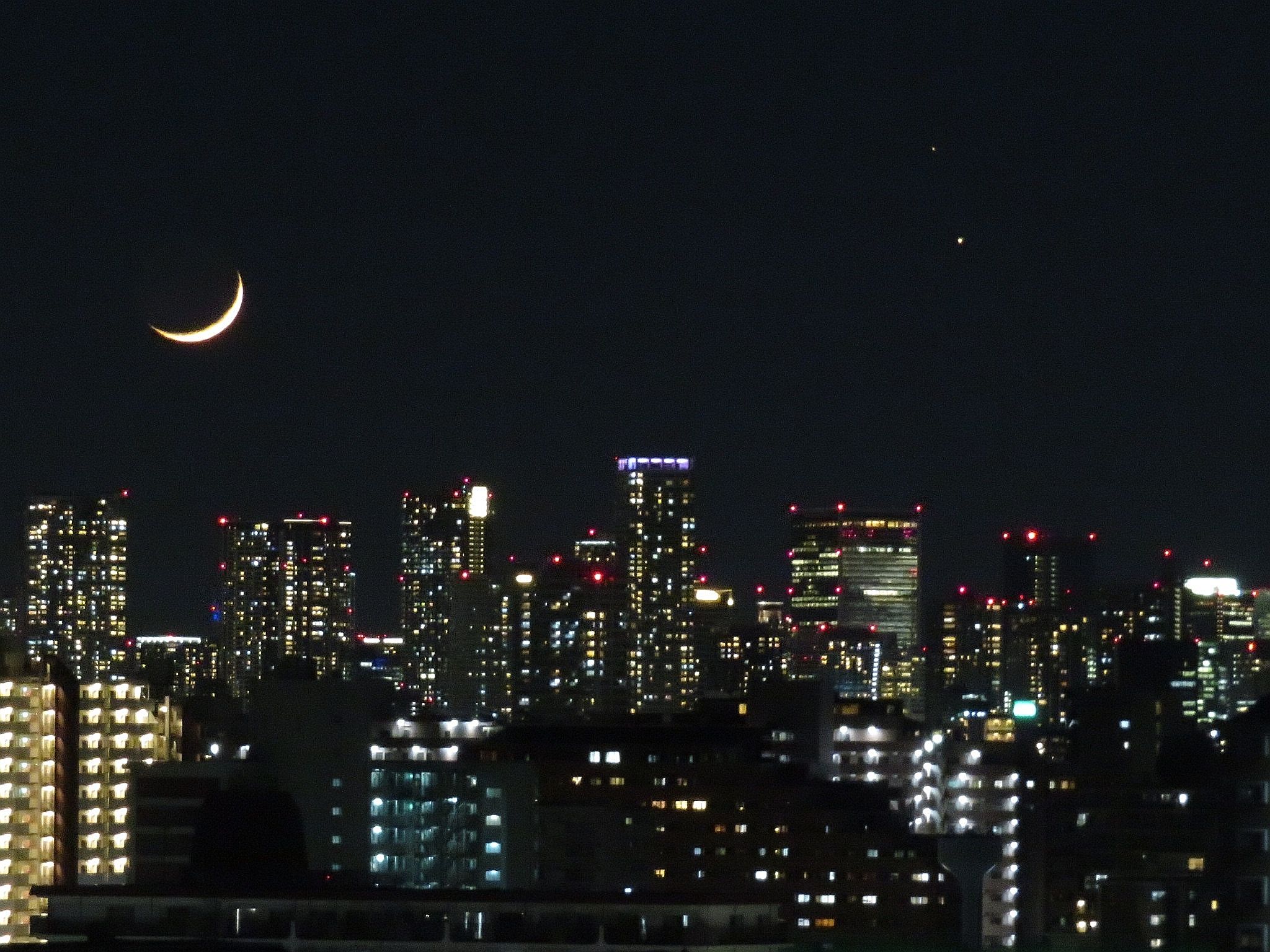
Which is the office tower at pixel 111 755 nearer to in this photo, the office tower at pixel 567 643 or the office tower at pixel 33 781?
the office tower at pixel 33 781

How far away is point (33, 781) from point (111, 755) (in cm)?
722

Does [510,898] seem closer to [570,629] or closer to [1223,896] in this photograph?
[1223,896]

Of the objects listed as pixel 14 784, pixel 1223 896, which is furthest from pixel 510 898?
pixel 14 784

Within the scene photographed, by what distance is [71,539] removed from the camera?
6639 inches

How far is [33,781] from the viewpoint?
176 ft

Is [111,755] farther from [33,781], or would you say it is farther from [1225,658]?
[1225,658]

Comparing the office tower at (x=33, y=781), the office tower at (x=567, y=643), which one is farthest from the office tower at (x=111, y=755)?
the office tower at (x=567, y=643)

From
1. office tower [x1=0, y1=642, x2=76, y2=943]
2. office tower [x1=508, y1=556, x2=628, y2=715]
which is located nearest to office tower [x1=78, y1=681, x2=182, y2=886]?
office tower [x1=0, y1=642, x2=76, y2=943]

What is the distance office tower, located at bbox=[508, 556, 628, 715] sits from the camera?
436 ft

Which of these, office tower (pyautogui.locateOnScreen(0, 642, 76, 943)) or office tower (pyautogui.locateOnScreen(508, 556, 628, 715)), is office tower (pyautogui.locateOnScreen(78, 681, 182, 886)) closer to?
office tower (pyautogui.locateOnScreen(0, 642, 76, 943))

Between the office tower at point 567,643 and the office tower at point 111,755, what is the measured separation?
65484mm

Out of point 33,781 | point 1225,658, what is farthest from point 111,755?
point 1225,658

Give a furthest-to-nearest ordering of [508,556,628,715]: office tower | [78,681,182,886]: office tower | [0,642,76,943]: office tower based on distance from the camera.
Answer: [508,556,628,715]: office tower, [78,681,182,886]: office tower, [0,642,76,943]: office tower

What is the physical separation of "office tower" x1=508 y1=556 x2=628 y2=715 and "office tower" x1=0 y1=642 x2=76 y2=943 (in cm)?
7272
